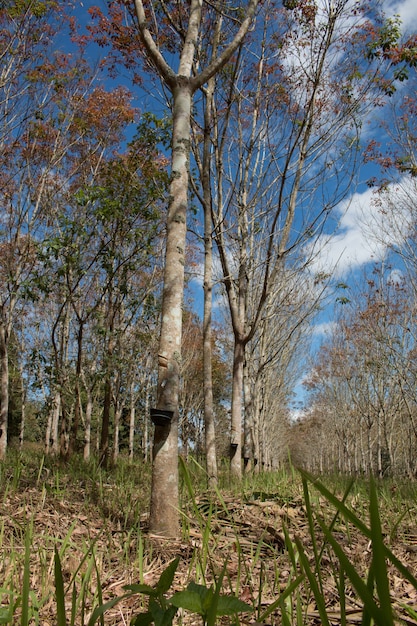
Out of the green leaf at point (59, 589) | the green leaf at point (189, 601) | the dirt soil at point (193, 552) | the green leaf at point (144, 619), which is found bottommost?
the dirt soil at point (193, 552)

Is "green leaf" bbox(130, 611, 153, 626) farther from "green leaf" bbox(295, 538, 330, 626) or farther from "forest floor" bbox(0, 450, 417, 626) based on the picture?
"green leaf" bbox(295, 538, 330, 626)

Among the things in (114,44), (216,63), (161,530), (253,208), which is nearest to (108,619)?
(161,530)

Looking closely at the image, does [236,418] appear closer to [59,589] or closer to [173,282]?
[173,282]

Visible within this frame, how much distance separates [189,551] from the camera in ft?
6.86

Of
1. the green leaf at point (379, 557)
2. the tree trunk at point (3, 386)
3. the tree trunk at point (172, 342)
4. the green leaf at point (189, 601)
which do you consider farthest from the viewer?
the tree trunk at point (3, 386)

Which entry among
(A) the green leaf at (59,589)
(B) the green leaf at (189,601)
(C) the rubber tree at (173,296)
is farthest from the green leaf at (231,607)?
(C) the rubber tree at (173,296)

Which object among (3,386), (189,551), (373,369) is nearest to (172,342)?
(189,551)

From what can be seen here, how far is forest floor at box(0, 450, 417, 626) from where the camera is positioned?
127 centimetres

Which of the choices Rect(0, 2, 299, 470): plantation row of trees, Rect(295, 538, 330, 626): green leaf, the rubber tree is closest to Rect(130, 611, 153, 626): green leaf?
Rect(295, 538, 330, 626): green leaf

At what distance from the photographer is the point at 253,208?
23.1ft

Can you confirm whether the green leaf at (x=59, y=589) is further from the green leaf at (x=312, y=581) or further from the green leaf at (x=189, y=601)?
the green leaf at (x=312, y=581)

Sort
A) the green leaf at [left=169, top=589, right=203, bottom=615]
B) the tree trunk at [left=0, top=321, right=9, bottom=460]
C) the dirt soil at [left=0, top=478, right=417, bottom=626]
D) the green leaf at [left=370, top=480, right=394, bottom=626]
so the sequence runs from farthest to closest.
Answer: the tree trunk at [left=0, top=321, right=9, bottom=460]
the dirt soil at [left=0, top=478, right=417, bottom=626]
the green leaf at [left=169, top=589, right=203, bottom=615]
the green leaf at [left=370, top=480, right=394, bottom=626]

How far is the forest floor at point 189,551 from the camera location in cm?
127

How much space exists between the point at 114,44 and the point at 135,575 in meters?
7.19
